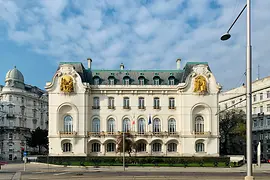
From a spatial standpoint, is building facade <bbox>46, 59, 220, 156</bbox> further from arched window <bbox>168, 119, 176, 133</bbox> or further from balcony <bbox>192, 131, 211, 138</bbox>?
balcony <bbox>192, 131, 211, 138</bbox>

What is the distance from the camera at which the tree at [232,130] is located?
65.7 m

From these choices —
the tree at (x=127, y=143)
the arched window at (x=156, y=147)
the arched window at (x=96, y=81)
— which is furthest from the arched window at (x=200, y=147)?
the arched window at (x=96, y=81)

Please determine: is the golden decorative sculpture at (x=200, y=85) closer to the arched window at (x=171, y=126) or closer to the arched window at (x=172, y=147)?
the arched window at (x=171, y=126)

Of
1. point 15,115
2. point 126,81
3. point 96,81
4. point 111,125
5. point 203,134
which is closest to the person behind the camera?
point 203,134

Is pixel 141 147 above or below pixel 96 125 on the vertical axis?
below

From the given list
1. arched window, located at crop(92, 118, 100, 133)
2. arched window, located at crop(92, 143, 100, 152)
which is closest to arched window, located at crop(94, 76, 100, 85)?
arched window, located at crop(92, 118, 100, 133)

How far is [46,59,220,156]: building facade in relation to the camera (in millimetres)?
54969

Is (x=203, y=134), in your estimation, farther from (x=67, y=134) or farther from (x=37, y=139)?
(x=37, y=139)

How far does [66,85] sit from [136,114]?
13830mm

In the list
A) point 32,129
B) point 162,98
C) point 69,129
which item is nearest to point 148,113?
point 162,98

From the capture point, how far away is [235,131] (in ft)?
216

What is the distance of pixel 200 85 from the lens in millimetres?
55594

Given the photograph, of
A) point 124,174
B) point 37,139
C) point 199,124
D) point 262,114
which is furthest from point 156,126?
point 37,139

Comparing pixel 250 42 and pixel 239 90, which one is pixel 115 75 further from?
pixel 250 42
